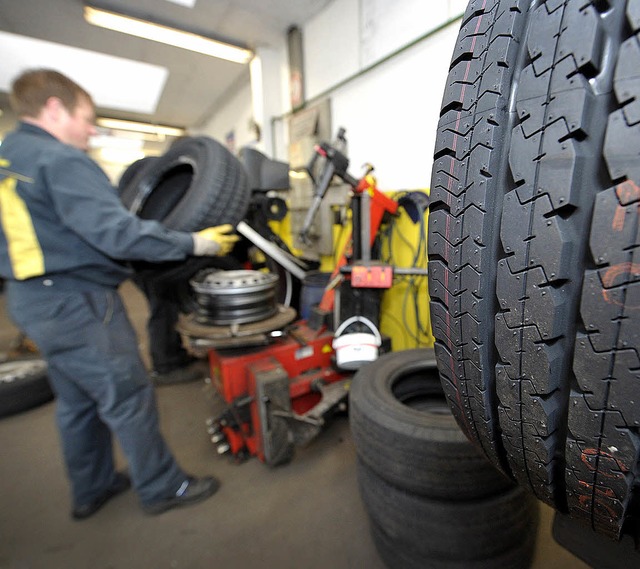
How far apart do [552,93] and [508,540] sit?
102 cm

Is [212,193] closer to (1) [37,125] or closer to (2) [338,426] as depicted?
(1) [37,125]

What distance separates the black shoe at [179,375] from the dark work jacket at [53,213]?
1248 mm

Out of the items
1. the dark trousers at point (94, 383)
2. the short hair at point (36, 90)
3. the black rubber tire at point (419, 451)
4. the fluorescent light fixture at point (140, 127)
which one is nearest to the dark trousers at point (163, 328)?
the dark trousers at point (94, 383)

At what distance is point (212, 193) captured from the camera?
4.84ft

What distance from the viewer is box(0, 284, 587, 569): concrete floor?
1.02 metres

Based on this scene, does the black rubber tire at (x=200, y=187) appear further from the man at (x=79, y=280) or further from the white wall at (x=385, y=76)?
the white wall at (x=385, y=76)

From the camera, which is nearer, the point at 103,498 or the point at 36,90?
the point at 36,90

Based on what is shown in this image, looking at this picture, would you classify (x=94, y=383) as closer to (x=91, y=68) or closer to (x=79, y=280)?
(x=79, y=280)

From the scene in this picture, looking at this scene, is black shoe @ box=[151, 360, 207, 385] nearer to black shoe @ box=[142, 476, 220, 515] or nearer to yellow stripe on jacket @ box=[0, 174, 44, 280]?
black shoe @ box=[142, 476, 220, 515]

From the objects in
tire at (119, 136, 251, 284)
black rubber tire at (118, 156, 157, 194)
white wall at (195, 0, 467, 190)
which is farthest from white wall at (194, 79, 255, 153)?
tire at (119, 136, 251, 284)

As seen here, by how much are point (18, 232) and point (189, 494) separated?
1.07 meters

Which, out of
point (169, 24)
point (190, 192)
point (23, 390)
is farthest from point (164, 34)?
point (23, 390)

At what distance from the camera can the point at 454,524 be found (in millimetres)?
810

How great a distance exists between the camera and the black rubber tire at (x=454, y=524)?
81 cm
